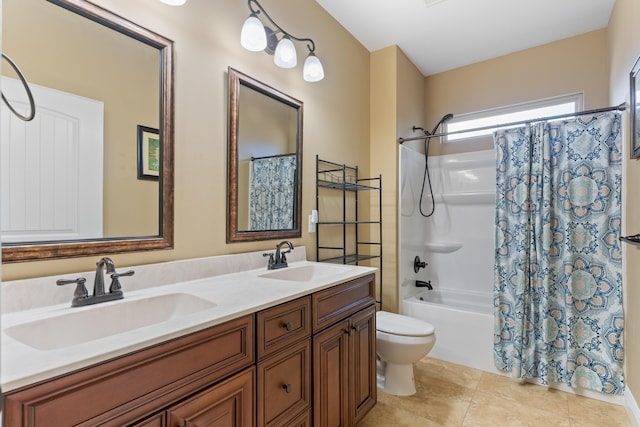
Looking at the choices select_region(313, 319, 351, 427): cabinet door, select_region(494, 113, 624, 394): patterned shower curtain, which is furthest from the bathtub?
select_region(313, 319, 351, 427): cabinet door

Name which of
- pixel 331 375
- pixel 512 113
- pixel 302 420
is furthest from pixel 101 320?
pixel 512 113

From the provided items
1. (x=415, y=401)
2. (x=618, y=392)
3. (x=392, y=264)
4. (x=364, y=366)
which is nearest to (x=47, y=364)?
(x=364, y=366)

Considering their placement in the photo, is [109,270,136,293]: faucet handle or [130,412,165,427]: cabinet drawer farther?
[109,270,136,293]: faucet handle

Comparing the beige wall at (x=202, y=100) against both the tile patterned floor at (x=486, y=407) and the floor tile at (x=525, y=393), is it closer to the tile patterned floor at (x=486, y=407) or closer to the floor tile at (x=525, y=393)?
the tile patterned floor at (x=486, y=407)

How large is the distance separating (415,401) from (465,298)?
59.9 inches

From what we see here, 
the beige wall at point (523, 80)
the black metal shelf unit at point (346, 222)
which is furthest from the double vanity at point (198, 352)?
the beige wall at point (523, 80)

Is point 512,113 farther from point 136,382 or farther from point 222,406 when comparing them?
point 136,382

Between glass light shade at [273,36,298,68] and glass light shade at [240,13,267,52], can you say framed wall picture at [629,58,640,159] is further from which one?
glass light shade at [240,13,267,52]

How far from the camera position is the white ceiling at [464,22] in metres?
2.40

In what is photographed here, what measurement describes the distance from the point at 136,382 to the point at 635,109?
8.65 ft

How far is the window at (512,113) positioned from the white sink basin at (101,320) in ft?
8.02

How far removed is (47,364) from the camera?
69cm

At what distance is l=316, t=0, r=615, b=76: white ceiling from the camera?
2.40 meters

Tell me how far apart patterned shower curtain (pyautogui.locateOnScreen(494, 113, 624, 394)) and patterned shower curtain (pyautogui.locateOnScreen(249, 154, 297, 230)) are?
5.30 feet
